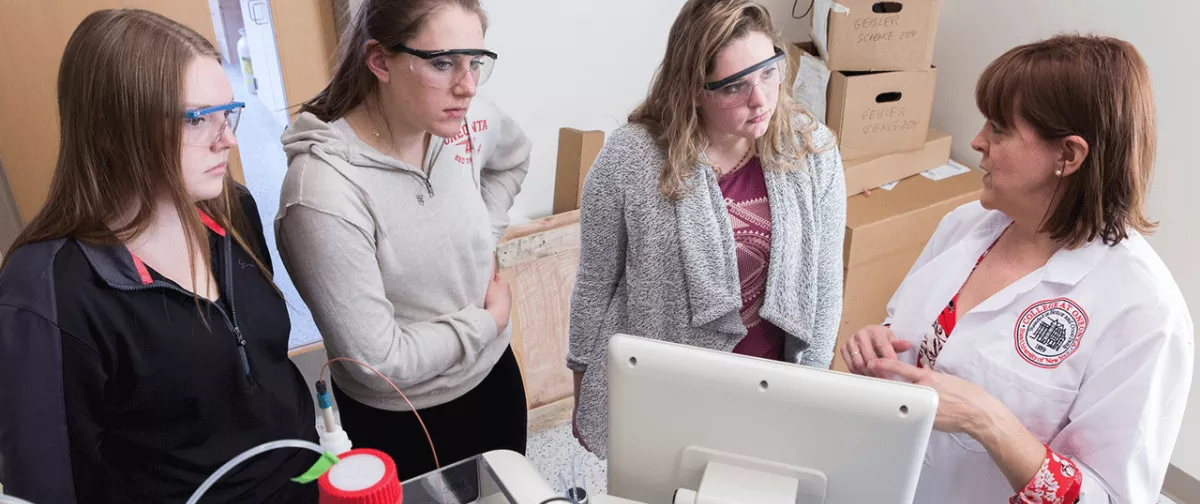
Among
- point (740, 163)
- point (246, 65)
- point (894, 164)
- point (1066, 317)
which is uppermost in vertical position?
point (246, 65)

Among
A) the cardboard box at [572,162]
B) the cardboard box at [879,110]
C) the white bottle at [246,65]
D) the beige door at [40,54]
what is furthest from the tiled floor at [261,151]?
the cardboard box at [879,110]

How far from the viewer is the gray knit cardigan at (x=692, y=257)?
1.47 metres

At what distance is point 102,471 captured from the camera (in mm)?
1042

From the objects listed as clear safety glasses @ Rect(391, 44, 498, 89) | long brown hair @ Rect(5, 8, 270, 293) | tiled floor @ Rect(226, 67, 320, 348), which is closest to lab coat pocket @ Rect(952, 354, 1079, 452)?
clear safety glasses @ Rect(391, 44, 498, 89)

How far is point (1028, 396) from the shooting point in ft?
3.68

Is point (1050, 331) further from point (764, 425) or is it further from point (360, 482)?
point (360, 482)

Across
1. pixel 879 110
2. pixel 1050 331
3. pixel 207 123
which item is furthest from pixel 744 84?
pixel 879 110

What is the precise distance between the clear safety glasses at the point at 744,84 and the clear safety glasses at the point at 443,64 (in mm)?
432

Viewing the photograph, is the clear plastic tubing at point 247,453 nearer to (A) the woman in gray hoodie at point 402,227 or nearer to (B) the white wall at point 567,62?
(A) the woman in gray hoodie at point 402,227

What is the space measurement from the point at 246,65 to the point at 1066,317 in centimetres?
219

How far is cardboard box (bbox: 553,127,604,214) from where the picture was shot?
2.34 meters

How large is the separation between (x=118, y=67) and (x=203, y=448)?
0.53 metres

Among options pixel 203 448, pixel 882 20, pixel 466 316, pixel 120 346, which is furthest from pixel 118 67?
pixel 882 20

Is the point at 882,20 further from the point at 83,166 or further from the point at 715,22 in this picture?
the point at 83,166
